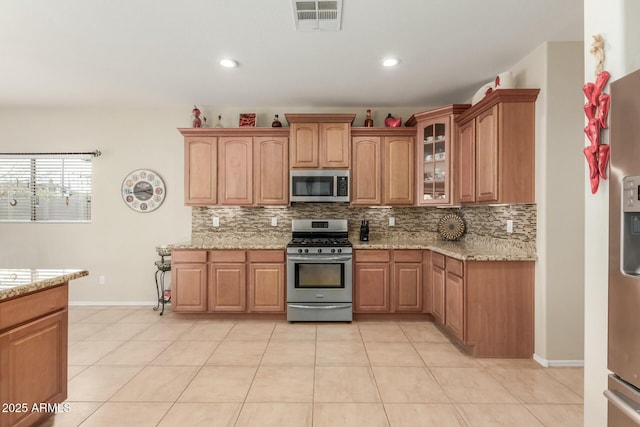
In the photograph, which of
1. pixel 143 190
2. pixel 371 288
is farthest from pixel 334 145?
pixel 143 190

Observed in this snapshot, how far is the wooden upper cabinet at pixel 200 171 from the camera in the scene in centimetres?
417

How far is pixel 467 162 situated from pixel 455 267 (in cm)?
114

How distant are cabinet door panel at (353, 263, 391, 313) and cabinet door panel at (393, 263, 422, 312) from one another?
0.12 m

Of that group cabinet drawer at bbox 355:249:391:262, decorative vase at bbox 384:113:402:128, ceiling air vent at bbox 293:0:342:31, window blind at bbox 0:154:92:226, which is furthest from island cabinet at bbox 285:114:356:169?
window blind at bbox 0:154:92:226

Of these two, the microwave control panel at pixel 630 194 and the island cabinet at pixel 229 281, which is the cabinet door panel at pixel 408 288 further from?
the microwave control panel at pixel 630 194

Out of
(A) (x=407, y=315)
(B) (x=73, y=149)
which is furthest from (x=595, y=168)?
(B) (x=73, y=149)

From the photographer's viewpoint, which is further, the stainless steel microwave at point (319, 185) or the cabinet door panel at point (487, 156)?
the stainless steel microwave at point (319, 185)

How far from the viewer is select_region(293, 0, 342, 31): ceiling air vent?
2.24 m

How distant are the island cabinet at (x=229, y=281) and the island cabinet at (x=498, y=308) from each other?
80.0 inches

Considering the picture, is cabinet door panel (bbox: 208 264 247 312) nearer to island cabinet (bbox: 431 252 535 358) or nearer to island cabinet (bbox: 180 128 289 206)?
island cabinet (bbox: 180 128 289 206)

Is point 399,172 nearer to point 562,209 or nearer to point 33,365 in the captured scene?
point 562,209

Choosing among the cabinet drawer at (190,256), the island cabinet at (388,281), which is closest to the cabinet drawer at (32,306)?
the cabinet drawer at (190,256)

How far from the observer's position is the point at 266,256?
3.88 meters

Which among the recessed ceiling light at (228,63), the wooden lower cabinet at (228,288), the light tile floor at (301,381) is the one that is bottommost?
the light tile floor at (301,381)
